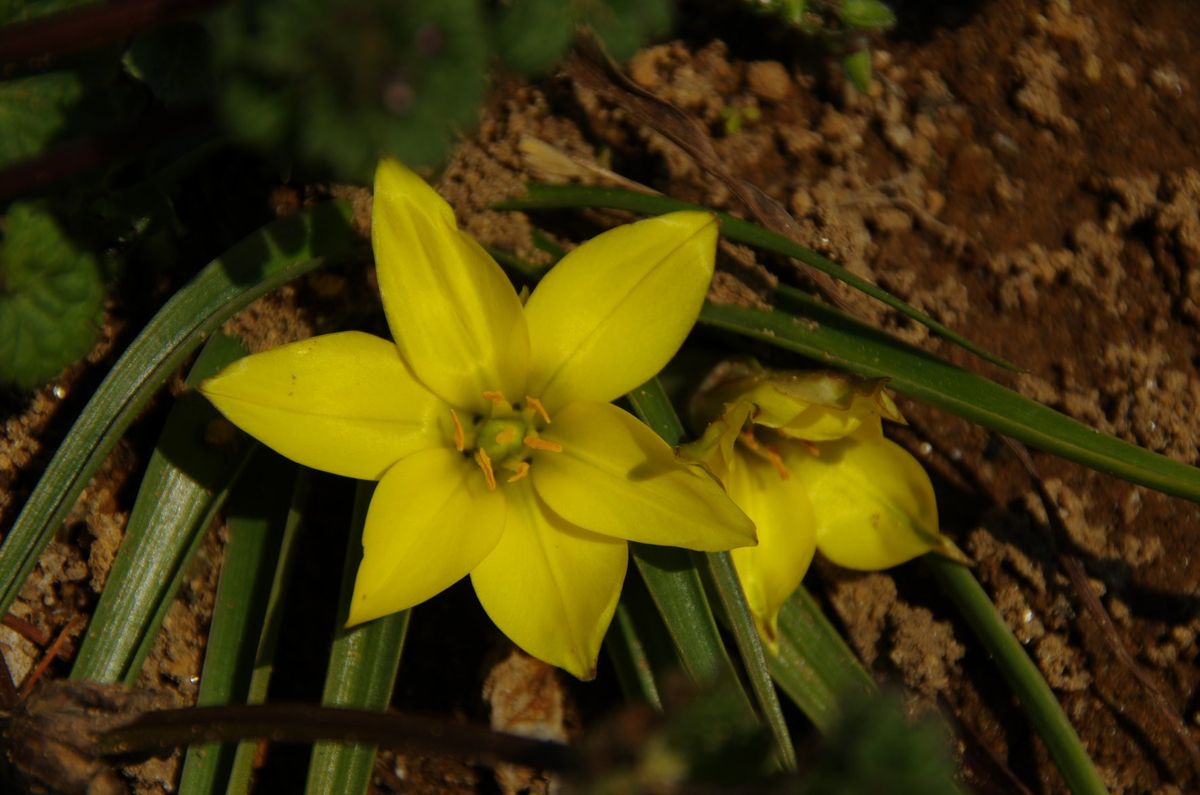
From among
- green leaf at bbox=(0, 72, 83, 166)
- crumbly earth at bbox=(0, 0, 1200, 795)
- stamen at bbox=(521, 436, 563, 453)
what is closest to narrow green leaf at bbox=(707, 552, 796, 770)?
stamen at bbox=(521, 436, 563, 453)

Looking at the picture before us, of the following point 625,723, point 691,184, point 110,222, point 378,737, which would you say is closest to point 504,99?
point 691,184

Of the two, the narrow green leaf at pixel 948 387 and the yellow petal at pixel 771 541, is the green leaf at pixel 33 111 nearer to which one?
the narrow green leaf at pixel 948 387

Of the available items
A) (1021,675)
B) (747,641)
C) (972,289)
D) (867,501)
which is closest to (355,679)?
(747,641)

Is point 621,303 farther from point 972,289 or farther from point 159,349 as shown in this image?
point 972,289

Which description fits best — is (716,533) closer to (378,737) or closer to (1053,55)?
(378,737)

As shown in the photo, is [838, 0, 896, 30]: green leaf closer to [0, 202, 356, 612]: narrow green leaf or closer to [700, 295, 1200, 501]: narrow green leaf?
[700, 295, 1200, 501]: narrow green leaf

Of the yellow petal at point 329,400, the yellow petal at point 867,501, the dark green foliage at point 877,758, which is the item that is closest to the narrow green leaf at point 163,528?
A: the yellow petal at point 329,400
